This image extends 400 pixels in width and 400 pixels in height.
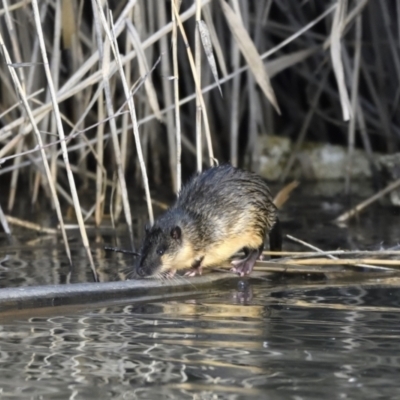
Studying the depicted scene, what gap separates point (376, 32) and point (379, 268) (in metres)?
3.95

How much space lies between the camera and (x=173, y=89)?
8.80 meters

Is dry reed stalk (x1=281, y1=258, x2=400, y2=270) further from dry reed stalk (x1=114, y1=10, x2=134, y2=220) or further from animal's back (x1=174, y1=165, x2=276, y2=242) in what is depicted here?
dry reed stalk (x1=114, y1=10, x2=134, y2=220)

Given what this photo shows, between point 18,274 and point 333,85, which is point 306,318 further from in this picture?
point 333,85

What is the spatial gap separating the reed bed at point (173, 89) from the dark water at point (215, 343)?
37.6 inches

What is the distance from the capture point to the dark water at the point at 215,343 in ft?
10.5

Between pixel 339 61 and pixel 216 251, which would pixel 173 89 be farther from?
pixel 216 251

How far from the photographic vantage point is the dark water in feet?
10.5

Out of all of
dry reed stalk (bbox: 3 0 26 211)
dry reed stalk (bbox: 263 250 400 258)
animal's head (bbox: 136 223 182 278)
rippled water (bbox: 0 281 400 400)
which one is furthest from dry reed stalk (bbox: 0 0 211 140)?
rippled water (bbox: 0 281 400 400)

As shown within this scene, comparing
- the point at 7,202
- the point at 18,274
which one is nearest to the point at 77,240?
the point at 18,274

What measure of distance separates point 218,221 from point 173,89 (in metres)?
3.49

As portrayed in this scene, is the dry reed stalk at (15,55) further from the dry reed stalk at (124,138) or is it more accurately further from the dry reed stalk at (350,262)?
the dry reed stalk at (350,262)

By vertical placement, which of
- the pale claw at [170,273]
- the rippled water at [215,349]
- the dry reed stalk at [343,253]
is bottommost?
the rippled water at [215,349]

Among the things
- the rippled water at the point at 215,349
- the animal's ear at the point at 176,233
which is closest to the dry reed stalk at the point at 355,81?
the animal's ear at the point at 176,233

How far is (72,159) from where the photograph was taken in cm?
912
